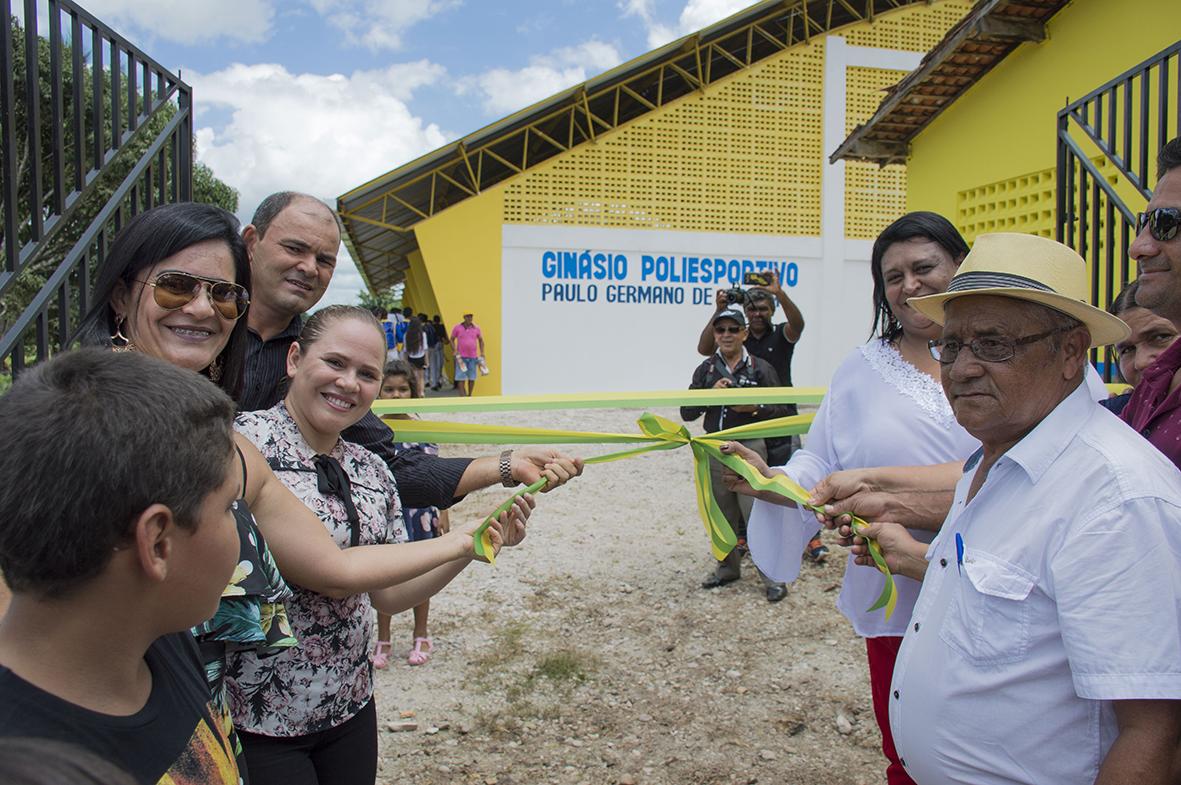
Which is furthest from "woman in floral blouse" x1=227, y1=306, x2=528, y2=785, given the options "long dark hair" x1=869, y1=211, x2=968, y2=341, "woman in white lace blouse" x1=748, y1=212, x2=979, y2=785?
"long dark hair" x1=869, y1=211, x2=968, y2=341

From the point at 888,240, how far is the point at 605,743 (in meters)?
2.83

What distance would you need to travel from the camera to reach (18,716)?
97cm

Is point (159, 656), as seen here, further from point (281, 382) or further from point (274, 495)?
point (281, 382)

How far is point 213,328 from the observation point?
1.93m

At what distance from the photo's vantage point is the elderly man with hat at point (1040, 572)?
4.66ft

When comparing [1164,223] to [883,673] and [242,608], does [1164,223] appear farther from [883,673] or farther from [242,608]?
[242,608]

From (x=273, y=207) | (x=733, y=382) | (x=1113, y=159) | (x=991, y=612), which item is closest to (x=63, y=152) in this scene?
(x=273, y=207)

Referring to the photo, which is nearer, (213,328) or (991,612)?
(991,612)

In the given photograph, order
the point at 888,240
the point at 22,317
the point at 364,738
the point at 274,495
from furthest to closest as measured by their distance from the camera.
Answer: the point at 22,317, the point at 888,240, the point at 364,738, the point at 274,495

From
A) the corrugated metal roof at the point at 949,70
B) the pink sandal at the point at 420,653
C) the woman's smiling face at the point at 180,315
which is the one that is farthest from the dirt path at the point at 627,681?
the corrugated metal roof at the point at 949,70

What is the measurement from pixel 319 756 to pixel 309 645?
1.04 ft

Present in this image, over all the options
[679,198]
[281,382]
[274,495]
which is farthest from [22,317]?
[679,198]

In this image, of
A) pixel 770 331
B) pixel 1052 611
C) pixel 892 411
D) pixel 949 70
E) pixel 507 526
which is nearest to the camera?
pixel 1052 611

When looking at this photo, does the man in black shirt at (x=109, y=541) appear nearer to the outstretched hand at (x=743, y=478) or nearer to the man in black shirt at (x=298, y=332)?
the man in black shirt at (x=298, y=332)
